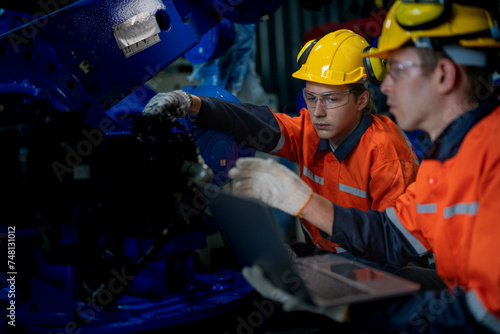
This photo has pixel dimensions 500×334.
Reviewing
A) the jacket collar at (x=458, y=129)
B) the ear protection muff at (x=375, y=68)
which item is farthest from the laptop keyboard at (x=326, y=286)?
the ear protection muff at (x=375, y=68)

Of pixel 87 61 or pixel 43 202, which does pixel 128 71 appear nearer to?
pixel 87 61

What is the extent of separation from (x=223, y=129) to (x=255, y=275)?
89 cm

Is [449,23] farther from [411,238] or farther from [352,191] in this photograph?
[352,191]

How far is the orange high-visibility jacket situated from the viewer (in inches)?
85.4

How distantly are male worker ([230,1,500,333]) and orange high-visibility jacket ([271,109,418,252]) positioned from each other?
48 cm

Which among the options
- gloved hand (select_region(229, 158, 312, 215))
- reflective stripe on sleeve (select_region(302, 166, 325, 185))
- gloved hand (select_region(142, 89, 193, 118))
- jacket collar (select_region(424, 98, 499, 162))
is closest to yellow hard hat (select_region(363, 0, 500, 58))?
jacket collar (select_region(424, 98, 499, 162))

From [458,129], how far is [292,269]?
2.36 ft

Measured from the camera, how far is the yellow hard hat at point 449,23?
1.40m

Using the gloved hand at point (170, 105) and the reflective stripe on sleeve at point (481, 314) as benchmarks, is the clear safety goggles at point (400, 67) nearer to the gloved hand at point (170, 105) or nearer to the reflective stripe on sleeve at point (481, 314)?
the reflective stripe on sleeve at point (481, 314)

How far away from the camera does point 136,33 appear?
1893 mm

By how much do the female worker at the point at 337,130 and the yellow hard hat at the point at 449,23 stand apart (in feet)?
2.33

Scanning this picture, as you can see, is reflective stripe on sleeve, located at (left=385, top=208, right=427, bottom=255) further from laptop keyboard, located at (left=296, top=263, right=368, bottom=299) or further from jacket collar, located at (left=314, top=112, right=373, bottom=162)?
jacket collar, located at (left=314, top=112, right=373, bottom=162)

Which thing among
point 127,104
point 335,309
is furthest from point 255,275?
point 127,104

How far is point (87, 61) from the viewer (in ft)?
5.69
